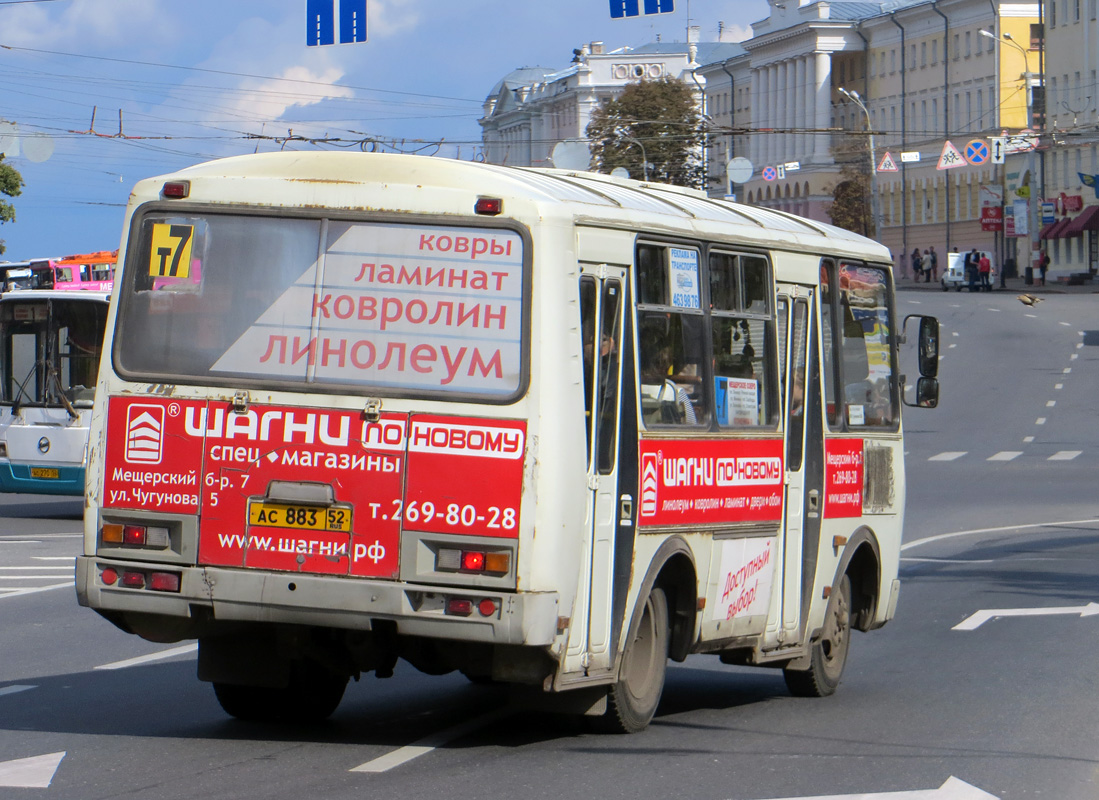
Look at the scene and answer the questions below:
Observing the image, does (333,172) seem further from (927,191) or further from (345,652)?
(927,191)

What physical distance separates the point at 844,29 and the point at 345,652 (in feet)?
420

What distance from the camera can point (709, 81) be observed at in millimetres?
160000

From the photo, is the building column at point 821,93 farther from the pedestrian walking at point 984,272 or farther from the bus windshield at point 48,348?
the bus windshield at point 48,348

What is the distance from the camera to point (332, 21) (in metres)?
25.9

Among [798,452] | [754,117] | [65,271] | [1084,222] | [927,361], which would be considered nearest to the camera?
[798,452]

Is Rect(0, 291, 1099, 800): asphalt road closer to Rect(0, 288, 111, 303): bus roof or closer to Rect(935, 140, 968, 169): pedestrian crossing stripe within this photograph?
Rect(0, 288, 111, 303): bus roof

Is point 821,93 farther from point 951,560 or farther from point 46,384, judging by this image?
point 951,560

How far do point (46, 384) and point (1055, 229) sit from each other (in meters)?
78.6

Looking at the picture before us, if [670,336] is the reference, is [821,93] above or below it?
above

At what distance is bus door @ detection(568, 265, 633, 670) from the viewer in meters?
8.45

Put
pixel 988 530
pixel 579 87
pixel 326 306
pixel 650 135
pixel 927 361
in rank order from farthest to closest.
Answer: pixel 579 87 < pixel 650 135 < pixel 988 530 < pixel 927 361 < pixel 326 306

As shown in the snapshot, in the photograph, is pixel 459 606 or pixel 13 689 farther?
pixel 13 689

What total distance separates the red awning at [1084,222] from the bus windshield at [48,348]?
7552 centimetres

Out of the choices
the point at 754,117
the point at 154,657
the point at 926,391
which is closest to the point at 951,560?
the point at 926,391
